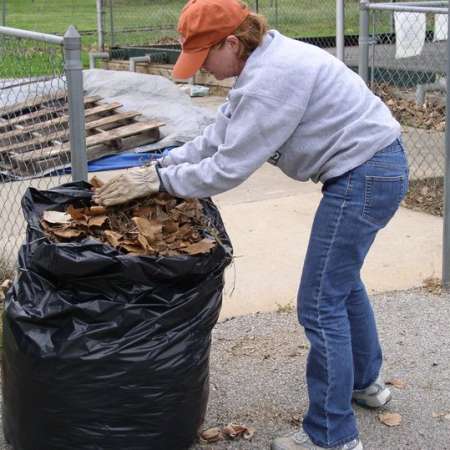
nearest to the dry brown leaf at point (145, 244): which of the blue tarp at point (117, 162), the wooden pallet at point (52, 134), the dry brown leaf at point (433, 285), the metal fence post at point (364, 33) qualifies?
the dry brown leaf at point (433, 285)

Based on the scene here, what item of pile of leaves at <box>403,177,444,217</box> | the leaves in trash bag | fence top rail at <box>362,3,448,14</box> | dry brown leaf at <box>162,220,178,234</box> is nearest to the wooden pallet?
fence top rail at <box>362,3,448,14</box>

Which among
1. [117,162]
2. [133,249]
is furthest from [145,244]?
[117,162]

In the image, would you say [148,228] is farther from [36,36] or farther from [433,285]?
[433,285]

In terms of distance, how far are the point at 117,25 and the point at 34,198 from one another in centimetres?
1407

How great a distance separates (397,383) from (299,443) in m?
0.76

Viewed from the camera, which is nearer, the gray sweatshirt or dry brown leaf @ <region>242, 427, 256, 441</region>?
the gray sweatshirt

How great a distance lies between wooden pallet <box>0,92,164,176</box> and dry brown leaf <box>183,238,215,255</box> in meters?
3.69

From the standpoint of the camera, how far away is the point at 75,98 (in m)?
3.68

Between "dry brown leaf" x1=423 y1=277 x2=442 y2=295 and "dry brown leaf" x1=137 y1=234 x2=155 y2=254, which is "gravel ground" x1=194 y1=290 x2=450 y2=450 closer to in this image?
"dry brown leaf" x1=423 y1=277 x2=442 y2=295

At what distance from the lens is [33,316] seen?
9.23 ft

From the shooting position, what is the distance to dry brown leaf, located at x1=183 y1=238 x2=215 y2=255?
114 inches

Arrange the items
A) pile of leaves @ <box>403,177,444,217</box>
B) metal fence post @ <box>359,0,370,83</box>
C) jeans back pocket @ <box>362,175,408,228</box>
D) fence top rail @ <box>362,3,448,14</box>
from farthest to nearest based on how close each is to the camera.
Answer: pile of leaves @ <box>403,177,444,217</box> < metal fence post @ <box>359,0,370,83</box> < fence top rail @ <box>362,3,448,14</box> < jeans back pocket @ <box>362,175,408,228</box>

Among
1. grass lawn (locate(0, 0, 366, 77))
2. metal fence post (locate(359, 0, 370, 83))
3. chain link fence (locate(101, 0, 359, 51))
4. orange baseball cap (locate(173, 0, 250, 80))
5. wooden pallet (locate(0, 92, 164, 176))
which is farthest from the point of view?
grass lawn (locate(0, 0, 366, 77))

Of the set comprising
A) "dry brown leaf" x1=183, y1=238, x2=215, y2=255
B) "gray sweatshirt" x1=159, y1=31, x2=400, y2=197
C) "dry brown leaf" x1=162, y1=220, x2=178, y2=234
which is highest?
"gray sweatshirt" x1=159, y1=31, x2=400, y2=197
